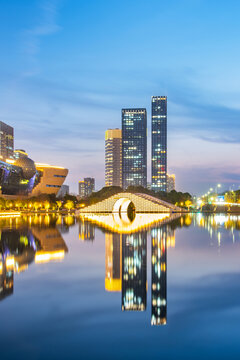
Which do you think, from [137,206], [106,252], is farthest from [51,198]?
[106,252]

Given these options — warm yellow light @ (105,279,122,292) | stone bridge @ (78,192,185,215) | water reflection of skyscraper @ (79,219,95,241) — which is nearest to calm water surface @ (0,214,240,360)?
warm yellow light @ (105,279,122,292)

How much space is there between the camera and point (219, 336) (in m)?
7.76

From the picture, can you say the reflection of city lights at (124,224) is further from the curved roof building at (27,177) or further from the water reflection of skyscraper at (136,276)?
the curved roof building at (27,177)

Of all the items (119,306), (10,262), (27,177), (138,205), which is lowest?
(119,306)

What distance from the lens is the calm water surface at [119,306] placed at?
7160mm

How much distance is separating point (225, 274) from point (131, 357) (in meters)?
8.27

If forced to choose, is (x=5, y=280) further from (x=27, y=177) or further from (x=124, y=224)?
(x=27, y=177)

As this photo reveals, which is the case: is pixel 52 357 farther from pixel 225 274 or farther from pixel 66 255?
pixel 66 255

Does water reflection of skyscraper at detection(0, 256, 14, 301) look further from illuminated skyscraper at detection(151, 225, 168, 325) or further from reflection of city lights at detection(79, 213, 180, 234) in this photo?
reflection of city lights at detection(79, 213, 180, 234)

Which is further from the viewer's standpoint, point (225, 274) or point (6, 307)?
point (225, 274)

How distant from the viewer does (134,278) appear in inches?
513

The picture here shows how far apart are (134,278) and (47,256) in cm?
658

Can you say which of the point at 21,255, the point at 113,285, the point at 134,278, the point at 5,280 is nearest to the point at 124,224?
the point at 21,255

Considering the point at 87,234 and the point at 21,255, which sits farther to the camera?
the point at 87,234
